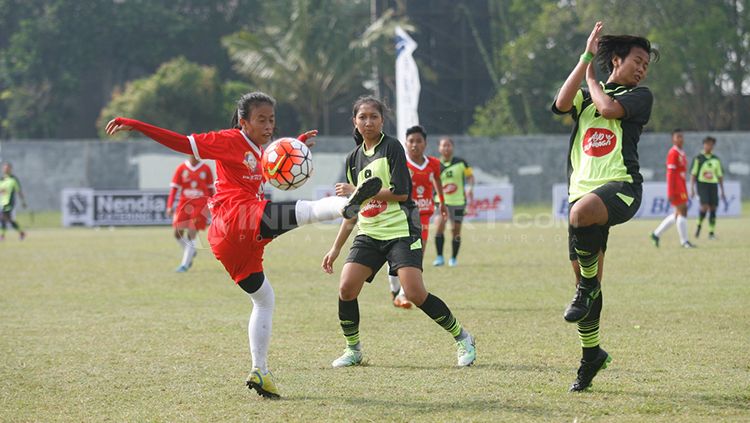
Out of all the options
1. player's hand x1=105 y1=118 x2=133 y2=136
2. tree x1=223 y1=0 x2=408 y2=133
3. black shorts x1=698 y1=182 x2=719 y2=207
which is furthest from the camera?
tree x1=223 y1=0 x2=408 y2=133

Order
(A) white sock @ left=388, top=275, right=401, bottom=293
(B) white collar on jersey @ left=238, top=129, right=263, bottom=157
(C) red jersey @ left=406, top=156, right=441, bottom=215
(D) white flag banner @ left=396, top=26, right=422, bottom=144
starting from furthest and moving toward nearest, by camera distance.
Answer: (D) white flag banner @ left=396, top=26, right=422, bottom=144 < (C) red jersey @ left=406, top=156, right=441, bottom=215 < (A) white sock @ left=388, top=275, right=401, bottom=293 < (B) white collar on jersey @ left=238, top=129, right=263, bottom=157

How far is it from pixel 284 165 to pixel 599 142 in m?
2.02

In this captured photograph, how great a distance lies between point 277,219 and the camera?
20.5 feet

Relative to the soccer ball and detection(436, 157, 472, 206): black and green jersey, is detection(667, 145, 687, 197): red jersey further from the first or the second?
the soccer ball

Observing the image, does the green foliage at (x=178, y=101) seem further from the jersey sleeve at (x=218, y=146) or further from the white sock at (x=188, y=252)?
the jersey sleeve at (x=218, y=146)

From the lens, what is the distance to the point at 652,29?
4225cm

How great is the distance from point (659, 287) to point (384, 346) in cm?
547

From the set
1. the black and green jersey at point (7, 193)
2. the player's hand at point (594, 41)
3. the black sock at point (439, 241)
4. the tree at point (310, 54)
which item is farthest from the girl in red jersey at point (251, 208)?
the tree at point (310, 54)

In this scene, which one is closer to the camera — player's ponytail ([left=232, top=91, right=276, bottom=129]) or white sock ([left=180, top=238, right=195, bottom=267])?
player's ponytail ([left=232, top=91, right=276, bottom=129])

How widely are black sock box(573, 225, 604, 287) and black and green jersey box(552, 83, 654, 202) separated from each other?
24cm

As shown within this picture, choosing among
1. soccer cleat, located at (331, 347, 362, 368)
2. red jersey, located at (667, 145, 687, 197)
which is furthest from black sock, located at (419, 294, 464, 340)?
red jersey, located at (667, 145, 687, 197)

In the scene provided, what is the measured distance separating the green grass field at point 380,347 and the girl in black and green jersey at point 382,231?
41 cm

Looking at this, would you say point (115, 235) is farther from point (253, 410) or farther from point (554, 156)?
point (253, 410)

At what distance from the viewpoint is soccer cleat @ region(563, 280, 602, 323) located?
5945 mm
